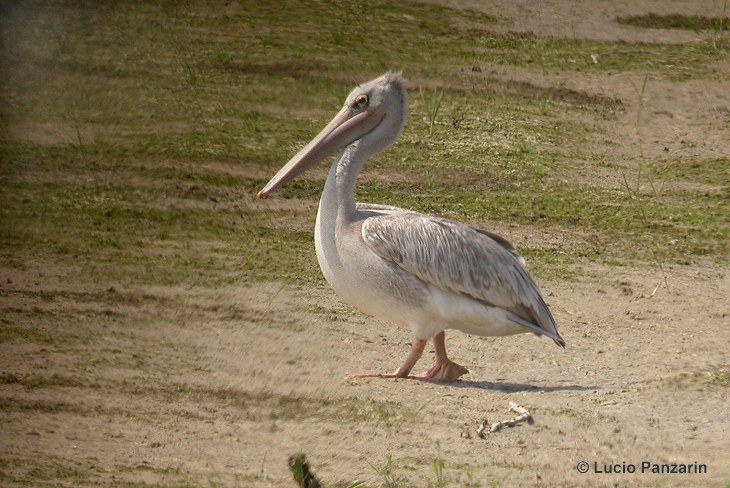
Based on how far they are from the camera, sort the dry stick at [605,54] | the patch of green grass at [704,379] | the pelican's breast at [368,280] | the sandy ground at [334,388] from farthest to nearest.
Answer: the dry stick at [605,54] < the patch of green grass at [704,379] < the pelican's breast at [368,280] < the sandy ground at [334,388]

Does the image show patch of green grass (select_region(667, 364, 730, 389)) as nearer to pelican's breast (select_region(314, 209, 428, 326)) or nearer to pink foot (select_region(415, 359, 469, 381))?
pink foot (select_region(415, 359, 469, 381))

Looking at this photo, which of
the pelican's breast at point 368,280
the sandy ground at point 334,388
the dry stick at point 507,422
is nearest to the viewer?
the sandy ground at point 334,388

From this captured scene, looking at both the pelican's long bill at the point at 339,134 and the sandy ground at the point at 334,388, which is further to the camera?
the pelican's long bill at the point at 339,134

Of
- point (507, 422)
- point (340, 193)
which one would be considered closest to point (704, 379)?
point (507, 422)

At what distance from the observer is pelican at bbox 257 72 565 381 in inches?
233

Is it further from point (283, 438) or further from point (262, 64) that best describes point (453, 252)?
point (262, 64)

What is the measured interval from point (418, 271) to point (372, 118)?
85 cm

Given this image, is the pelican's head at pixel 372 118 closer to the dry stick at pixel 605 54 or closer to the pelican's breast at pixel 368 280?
the pelican's breast at pixel 368 280

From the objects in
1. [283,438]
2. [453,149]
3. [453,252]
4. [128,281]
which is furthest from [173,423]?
[453,149]

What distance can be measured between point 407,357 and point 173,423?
3.67 feet

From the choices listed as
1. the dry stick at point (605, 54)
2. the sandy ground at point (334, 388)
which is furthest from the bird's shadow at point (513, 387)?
the dry stick at point (605, 54)

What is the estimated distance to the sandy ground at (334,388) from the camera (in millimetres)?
5207

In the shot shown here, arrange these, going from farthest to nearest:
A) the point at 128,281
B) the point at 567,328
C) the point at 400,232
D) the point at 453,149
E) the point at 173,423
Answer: the point at 453,149, the point at 128,281, the point at 567,328, the point at 400,232, the point at 173,423

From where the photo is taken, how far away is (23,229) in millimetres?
8039
